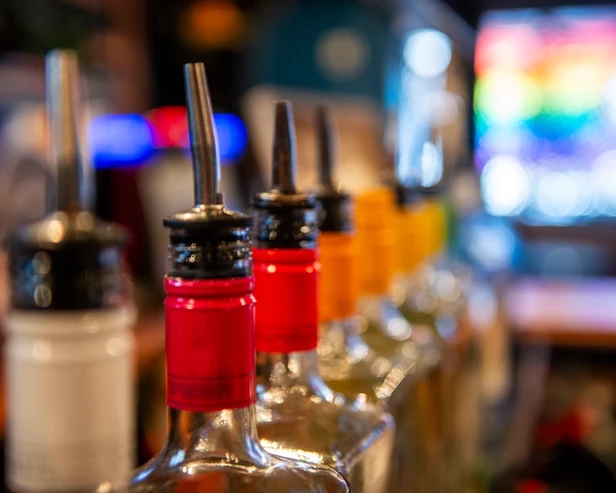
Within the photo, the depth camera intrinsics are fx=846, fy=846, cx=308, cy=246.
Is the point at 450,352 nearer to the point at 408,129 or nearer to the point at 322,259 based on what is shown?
the point at 322,259

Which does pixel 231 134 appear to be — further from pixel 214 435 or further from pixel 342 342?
pixel 214 435

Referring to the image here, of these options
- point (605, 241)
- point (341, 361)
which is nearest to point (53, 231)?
point (341, 361)

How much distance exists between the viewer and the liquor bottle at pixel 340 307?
0.52 metres

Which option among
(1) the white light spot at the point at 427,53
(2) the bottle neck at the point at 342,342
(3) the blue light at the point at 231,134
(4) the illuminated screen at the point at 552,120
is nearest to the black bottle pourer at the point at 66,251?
(2) the bottle neck at the point at 342,342

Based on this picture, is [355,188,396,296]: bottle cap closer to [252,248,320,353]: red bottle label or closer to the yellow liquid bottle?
the yellow liquid bottle

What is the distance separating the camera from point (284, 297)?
416mm

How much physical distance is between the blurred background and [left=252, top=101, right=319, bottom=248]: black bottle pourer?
101 millimetres

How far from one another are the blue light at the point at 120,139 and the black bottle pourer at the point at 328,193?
216 centimetres

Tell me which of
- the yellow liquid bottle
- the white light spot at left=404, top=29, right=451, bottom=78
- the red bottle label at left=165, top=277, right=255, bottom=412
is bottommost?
the yellow liquid bottle

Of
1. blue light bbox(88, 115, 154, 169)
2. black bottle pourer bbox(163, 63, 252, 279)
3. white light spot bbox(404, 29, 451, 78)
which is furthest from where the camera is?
blue light bbox(88, 115, 154, 169)

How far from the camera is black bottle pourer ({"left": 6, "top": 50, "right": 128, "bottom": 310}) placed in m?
0.36

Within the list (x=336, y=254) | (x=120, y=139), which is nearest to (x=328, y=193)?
(x=336, y=254)

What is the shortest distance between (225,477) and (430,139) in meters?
0.68

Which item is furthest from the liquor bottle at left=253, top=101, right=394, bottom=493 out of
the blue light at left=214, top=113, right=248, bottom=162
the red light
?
the blue light at left=214, top=113, right=248, bottom=162
